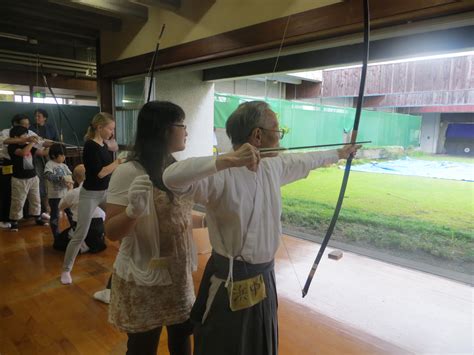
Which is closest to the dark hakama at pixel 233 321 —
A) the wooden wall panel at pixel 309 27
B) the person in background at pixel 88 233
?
the wooden wall panel at pixel 309 27

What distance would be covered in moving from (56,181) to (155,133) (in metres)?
2.77

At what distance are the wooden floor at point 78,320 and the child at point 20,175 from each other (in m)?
1.03

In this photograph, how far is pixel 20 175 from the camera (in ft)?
12.1

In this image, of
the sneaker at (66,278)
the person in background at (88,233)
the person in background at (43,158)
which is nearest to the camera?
the sneaker at (66,278)

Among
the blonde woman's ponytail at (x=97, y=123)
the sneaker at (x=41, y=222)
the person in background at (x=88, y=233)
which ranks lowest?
the sneaker at (x=41, y=222)

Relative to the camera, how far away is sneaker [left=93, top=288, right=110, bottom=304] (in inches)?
86.0

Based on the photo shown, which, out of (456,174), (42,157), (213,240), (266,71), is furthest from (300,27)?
(42,157)

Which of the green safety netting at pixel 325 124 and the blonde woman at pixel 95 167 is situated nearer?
the blonde woman at pixel 95 167

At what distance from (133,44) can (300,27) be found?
7.14 ft

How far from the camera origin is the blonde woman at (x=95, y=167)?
2160 mm

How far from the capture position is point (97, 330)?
1.88 meters

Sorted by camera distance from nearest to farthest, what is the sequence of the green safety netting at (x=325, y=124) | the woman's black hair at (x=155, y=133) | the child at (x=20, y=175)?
the woman's black hair at (x=155, y=133) → the green safety netting at (x=325, y=124) → the child at (x=20, y=175)

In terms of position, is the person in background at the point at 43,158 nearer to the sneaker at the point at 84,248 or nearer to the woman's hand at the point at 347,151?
the sneaker at the point at 84,248

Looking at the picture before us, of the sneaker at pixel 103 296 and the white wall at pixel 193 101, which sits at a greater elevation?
the white wall at pixel 193 101
